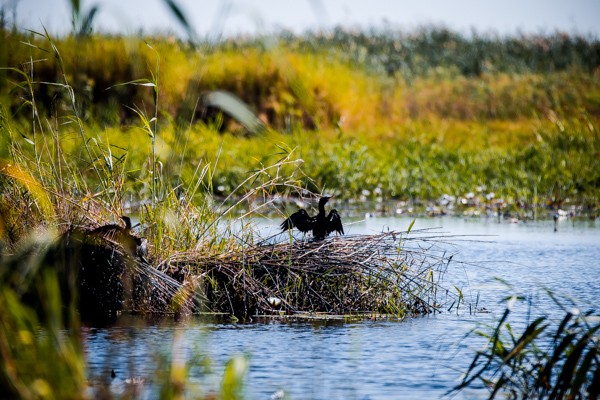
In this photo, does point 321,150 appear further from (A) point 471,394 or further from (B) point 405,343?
(A) point 471,394

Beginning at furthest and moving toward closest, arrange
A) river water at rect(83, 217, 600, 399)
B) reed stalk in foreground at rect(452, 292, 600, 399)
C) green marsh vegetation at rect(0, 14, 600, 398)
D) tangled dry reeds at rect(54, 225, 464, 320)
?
tangled dry reeds at rect(54, 225, 464, 320) < river water at rect(83, 217, 600, 399) < green marsh vegetation at rect(0, 14, 600, 398) < reed stalk in foreground at rect(452, 292, 600, 399)

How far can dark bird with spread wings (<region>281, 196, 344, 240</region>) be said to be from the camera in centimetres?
664

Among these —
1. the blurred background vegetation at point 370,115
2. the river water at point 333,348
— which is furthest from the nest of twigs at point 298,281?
the blurred background vegetation at point 370,115

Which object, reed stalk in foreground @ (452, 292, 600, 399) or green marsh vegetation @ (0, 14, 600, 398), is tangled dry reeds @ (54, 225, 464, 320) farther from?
reed stalk in foreground @ (452, 292, 600, 399)

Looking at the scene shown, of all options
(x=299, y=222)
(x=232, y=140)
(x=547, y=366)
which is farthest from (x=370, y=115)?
(x=547, y=366)

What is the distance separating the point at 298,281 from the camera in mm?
6465

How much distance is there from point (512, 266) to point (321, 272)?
258 centimetres

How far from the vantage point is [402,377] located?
4.90 meters

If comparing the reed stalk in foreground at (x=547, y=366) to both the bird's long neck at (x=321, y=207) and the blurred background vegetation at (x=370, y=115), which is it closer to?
the bird's long neck at (x=321, y=207)

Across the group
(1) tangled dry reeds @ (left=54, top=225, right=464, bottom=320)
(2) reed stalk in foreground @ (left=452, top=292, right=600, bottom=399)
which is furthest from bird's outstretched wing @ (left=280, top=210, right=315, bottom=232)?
(2) reed stalk in foreground @ (left=452, top=292, right=600, bottom=399)

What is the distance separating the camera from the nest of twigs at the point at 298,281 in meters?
6.44

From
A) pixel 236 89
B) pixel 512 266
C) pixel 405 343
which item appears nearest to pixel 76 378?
pixel 405 343

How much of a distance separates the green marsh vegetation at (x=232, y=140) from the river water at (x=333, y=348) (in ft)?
1.56

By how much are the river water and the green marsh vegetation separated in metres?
0.48
